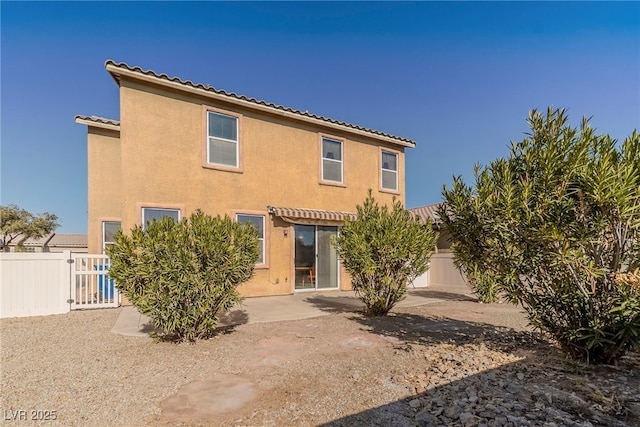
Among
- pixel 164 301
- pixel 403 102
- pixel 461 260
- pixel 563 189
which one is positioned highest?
pixel 403 102

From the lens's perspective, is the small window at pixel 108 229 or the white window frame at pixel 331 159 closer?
the small window at pixel 108 229

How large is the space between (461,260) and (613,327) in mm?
2311

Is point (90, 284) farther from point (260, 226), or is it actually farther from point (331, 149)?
point (331, 149)

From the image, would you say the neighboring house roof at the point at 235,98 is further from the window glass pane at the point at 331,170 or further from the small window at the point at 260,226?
the small window at the point at 260,226

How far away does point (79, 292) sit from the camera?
1027 cm

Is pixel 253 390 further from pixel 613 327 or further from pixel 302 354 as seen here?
pixel 613 327

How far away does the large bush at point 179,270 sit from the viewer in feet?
21.1

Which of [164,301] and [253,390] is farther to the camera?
[164,301]

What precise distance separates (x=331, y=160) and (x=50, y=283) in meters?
11.2

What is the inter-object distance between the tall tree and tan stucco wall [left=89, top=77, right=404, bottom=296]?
32.9 meters

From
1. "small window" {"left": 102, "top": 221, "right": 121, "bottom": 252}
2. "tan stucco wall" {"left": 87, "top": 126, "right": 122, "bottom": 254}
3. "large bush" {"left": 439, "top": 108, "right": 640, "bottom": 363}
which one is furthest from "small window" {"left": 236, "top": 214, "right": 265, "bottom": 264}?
"large bush" {"left": 439, "top": 108, "right": 640, "bottom": 363}

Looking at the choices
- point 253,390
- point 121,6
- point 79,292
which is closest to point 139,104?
point 121,6

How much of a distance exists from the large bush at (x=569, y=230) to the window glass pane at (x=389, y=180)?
36.8ft

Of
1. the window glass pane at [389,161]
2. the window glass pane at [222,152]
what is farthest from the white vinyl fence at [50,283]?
the window glass pane at [389,161]
